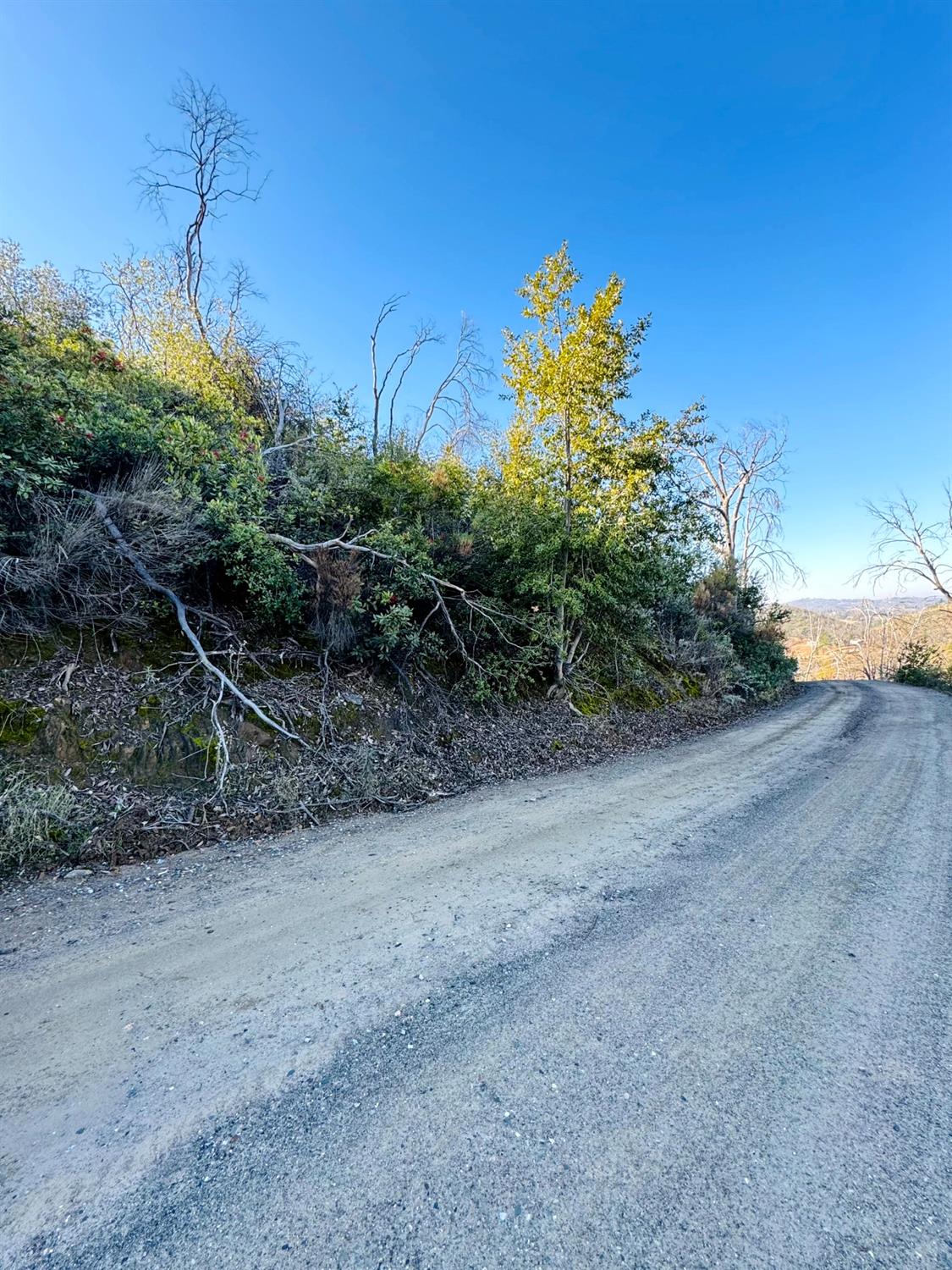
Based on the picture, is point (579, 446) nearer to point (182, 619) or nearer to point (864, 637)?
point (182, 619)

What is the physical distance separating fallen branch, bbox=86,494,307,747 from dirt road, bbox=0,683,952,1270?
59.9 inches

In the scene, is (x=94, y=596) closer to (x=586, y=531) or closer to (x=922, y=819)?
(x=586, y=531)

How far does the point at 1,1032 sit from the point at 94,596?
3871 mm

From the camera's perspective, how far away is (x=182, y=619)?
4984 mm

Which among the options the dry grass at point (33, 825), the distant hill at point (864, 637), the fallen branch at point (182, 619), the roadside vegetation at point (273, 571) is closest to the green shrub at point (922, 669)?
the distant hill at point (864, 637)

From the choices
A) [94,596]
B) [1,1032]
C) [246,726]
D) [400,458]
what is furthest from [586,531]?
[1,1032]

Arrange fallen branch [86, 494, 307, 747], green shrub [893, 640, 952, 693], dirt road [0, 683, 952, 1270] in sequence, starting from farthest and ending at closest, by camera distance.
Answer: green shrub [893, 640, 952, 693] < fallen branch [86, 494, 307, 747] < dirt road [0, 683, 952, 1270]

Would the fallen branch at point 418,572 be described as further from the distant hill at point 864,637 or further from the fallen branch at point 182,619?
the distant hill at point 864,637

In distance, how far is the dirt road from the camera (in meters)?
1.35

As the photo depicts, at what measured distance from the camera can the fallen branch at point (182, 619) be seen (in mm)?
4809

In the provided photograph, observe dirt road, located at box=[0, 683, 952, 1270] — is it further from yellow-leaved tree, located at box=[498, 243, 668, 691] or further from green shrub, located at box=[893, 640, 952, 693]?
green shrub, located at box=[893, 640, 952, 693]

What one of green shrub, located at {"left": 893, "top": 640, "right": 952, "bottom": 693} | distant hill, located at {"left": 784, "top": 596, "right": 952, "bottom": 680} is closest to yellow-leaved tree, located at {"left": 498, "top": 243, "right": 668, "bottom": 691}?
green shrub, located at {"left": 893, "top": 640, "right": 952, "bottom": 693}

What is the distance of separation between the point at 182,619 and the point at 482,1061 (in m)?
4.67

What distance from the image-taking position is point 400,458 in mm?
8016
